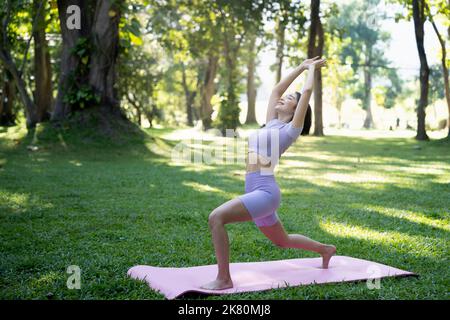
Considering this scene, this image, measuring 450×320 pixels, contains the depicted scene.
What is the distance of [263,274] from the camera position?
14.0 feet

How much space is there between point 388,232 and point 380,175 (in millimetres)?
5245

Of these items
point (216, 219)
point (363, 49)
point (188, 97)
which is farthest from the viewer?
point (363, 49)

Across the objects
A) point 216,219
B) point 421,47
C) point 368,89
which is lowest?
point 216,219

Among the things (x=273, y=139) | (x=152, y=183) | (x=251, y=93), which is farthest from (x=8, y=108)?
(x=273, y=139)

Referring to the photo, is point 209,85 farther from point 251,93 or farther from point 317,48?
point 317,48

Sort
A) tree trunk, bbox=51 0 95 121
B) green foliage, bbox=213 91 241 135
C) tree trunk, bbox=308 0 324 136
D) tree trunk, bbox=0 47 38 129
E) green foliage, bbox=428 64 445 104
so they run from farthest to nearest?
1. green foliage, bbox=428 64 445 104
2. green foliage, bbox=213 91 241 135
3. tree trunk, bbox=308 0 324 136
4. tree trunk, bbox=51 0 95 121
5. tree trunk, bbox=0 47 38 129

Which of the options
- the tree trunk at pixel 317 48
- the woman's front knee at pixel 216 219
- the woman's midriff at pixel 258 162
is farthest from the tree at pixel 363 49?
the woman's front knee at pixel 216 219

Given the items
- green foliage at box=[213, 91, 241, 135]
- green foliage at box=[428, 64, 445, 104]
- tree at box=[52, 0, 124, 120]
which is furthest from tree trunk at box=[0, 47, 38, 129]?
green foliage at box=[428, 64, 445, 104]

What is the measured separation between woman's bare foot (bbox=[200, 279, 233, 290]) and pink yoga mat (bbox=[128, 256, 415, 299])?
0.04 metres

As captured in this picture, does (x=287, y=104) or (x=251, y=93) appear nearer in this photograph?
(x=287, y=104)

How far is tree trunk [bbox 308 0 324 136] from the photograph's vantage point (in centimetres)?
2075

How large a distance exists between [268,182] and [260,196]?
0.14 meters

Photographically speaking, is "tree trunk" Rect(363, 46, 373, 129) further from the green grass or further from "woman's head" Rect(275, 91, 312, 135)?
"woman's head" Rect(275, 91, 312, 135)

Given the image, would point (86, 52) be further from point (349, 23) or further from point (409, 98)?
point (409, 98)
